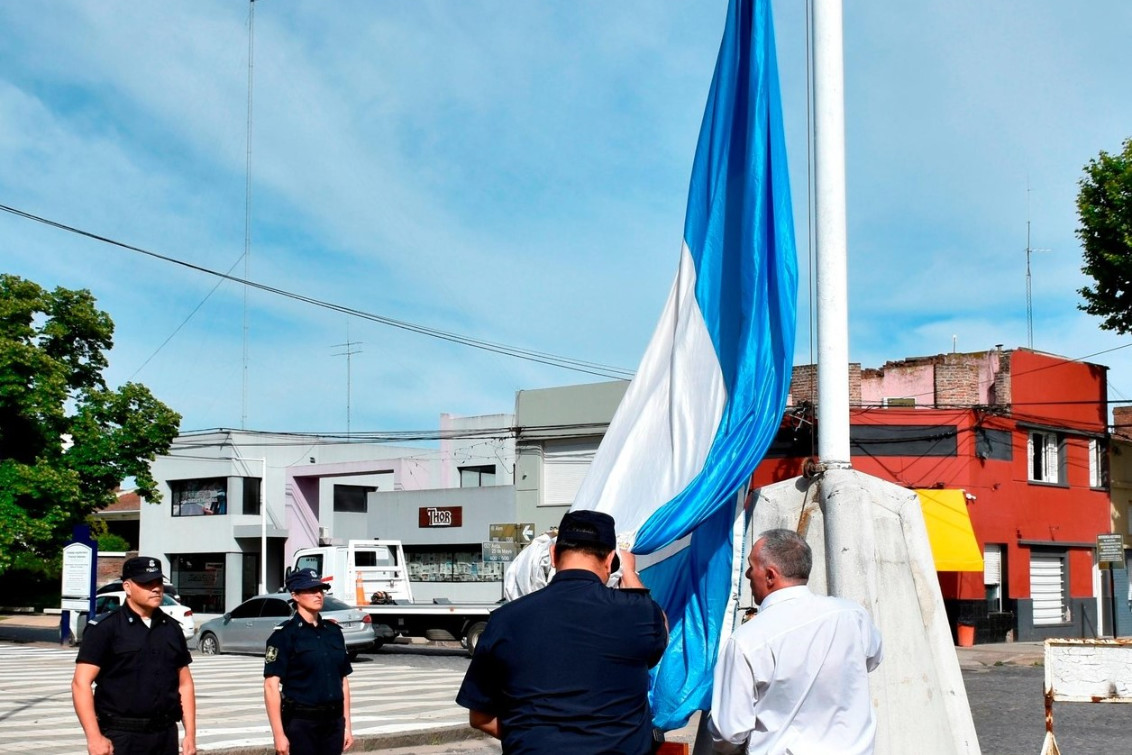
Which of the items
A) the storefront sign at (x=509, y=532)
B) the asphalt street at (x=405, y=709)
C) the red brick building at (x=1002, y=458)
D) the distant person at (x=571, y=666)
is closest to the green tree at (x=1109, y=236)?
the red brick building at (x=1002, y=458)

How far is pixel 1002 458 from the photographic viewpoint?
32.1m

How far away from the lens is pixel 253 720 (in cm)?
1469

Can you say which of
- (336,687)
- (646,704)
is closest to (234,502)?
(336,687)

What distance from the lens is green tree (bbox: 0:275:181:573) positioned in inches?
1169

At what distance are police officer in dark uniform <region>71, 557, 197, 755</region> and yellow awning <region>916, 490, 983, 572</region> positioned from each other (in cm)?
2475

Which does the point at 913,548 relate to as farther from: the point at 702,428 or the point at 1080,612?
the point at 1080,612

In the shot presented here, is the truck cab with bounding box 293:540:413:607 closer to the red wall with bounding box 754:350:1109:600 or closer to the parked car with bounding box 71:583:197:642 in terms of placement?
the parked car with bounding box 71:583:197:642

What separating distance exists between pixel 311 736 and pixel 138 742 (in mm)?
1205

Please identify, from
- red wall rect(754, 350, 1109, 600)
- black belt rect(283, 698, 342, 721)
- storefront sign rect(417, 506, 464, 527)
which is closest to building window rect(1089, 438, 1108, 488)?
red wall rect(754, 350, 1109, 600)

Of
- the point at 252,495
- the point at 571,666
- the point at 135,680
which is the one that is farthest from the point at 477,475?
the point at 571,666

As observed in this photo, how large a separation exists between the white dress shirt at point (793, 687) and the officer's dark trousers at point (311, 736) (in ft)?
11.1

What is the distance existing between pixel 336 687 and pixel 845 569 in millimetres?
2918

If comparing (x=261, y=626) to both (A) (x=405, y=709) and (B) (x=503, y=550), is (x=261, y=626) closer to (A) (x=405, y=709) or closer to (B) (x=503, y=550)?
(B) (x=503, y=550)

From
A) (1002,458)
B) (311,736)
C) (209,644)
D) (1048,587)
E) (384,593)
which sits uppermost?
(1002,458)
